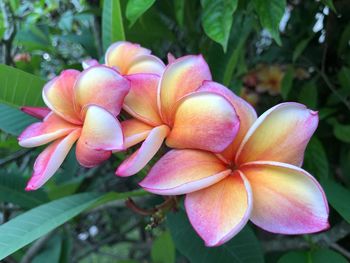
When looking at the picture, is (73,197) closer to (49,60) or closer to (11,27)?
(11,27)

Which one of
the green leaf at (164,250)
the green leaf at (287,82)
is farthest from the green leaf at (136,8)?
Result: the green leaf at (164,250)

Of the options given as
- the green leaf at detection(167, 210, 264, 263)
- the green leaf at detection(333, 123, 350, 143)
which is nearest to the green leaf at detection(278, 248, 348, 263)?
the green leaf at detection(167, 210, 264, 263)

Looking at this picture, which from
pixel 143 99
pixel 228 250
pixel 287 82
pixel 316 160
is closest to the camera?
pixel 143 99

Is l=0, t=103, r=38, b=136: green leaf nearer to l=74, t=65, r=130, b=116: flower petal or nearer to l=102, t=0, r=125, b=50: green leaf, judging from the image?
l=102, t=0, r=125, b=50: green leaf

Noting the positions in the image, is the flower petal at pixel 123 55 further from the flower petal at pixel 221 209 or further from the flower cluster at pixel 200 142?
the flower petal at pixel 221 209

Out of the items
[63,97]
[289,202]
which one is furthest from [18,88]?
[289,202]

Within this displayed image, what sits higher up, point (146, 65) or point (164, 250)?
point (146, 65)

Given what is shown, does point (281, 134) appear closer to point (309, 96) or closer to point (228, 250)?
point (228, 250)
